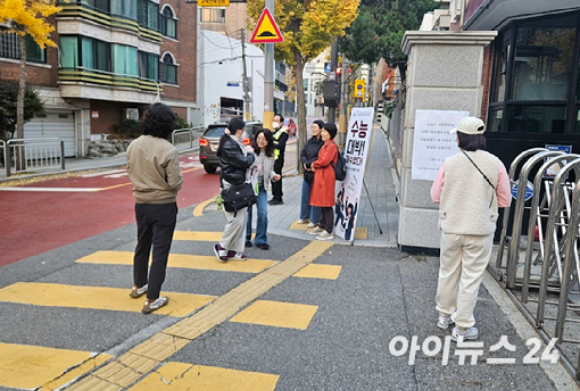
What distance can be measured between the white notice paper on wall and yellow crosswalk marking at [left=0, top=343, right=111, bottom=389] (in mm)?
4462

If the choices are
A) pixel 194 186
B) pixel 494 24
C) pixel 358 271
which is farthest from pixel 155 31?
pixel 358 271

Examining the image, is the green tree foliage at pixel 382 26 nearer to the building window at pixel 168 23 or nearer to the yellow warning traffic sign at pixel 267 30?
the yellow warning traffic sign at pixel 267 30

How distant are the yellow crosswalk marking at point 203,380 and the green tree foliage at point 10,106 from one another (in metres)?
17.0

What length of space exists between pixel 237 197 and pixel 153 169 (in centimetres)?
162

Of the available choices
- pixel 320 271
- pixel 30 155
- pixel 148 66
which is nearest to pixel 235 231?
pixel 320 271

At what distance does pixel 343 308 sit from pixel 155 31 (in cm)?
2751

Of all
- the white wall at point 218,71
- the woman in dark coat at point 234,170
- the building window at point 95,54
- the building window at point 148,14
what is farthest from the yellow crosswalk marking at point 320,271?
the white wall at point 218,71

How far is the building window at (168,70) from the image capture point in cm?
3062

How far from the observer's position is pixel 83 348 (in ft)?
12.8

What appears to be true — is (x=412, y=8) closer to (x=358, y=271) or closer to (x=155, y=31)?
(x=358, y=271)

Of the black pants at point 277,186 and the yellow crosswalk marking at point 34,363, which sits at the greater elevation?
the black pants at point 277,186

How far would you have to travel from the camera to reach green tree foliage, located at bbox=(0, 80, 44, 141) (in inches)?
677

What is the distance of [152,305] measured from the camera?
4.63 metres

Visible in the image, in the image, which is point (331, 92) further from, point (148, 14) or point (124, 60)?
point (148, 14)
